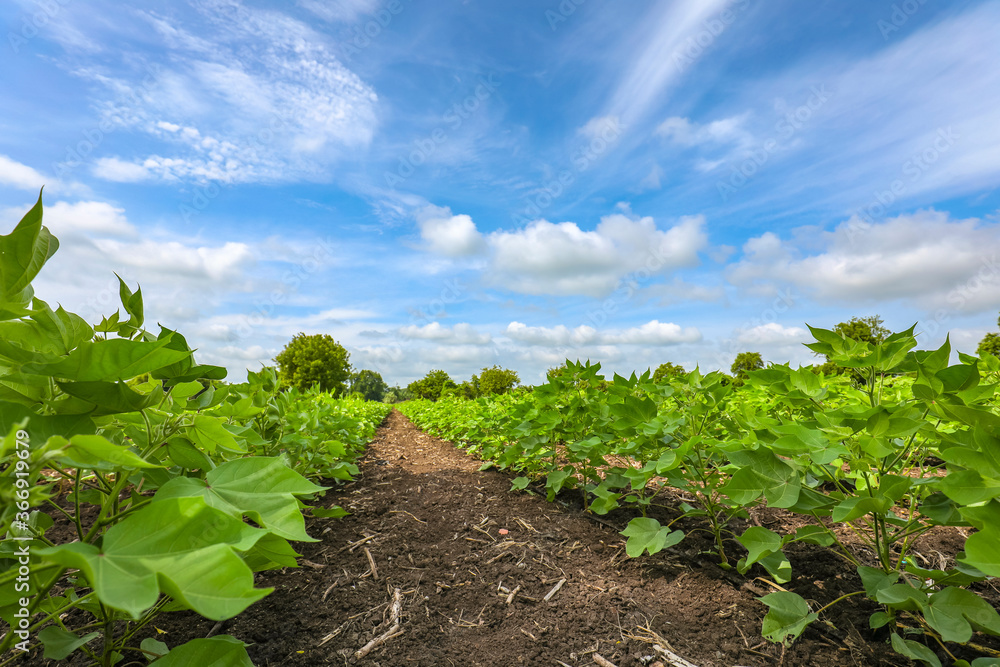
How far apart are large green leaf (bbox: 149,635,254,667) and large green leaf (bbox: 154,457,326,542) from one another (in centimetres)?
44

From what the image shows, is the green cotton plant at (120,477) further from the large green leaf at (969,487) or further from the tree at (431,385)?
the tree at (431,385)

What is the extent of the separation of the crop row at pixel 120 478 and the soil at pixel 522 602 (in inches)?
32.3

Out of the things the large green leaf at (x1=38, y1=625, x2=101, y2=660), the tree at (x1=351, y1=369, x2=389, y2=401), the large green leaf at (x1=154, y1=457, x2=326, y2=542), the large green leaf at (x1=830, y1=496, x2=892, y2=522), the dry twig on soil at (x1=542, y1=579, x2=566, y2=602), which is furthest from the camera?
the tree at (x1=351, y1=369, x2=389, y2=401)

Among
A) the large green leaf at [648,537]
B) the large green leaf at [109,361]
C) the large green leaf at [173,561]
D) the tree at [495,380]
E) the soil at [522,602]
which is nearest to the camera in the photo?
the large green leaf at [173,561]

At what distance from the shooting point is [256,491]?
1.06 metres

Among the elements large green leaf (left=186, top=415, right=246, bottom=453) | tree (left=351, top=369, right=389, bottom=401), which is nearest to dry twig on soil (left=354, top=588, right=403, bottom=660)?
large green leaf (left=186, top=415, right=246, bottom=453)

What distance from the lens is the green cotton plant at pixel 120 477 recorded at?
0.67m

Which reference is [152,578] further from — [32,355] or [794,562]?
[794,562]

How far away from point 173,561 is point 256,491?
36 centimetres

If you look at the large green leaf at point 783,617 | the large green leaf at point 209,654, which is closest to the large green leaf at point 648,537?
the large green leaf at point 783,617

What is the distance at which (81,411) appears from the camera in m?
1.00

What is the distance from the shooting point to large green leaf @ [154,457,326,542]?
3.10ft

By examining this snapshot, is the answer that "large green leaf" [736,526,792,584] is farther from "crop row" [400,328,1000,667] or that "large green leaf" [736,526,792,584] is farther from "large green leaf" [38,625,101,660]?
"large green leaf" [38,625,101,660]

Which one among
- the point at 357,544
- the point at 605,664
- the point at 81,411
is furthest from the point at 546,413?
the point at 81,411
